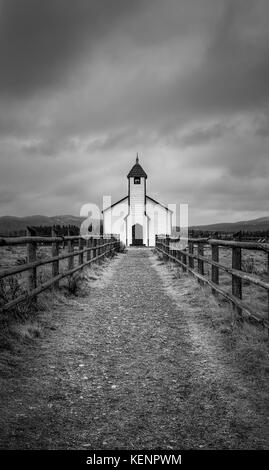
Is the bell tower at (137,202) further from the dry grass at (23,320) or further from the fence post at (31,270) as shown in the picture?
the fence post at (31,270)

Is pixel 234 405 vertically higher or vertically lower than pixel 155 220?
lower

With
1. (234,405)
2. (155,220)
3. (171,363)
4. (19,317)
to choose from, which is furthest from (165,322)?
(155,220)

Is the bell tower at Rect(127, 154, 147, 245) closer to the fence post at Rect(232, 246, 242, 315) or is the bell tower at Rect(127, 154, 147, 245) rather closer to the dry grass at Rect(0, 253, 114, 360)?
the dry grass at Rect(0, 253, 114, 360)

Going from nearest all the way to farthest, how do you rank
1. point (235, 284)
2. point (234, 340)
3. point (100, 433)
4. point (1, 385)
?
point (100, 433) → point (1, 385) → point (234, 340) → point (235, 284)

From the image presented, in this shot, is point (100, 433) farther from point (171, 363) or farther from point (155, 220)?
point (155, 220)

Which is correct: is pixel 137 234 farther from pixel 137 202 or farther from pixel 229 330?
pixel 229 330

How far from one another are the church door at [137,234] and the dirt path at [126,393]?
3433cm

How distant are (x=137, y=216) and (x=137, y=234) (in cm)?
240

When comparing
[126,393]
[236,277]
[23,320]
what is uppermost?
[236,277]

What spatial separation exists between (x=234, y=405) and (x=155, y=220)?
36588 mm

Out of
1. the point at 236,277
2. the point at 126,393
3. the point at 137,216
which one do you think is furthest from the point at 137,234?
the point at 126,393

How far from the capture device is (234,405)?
3336mm

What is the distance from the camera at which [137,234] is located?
135ft
